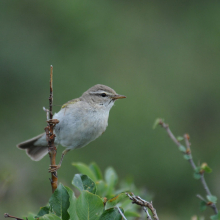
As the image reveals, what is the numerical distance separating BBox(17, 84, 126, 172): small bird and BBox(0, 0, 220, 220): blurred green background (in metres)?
2.07

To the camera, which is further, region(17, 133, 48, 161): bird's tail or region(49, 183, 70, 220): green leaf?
region(17, 133, 48, 161): bird's tail

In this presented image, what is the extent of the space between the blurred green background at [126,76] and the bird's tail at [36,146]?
1.18m

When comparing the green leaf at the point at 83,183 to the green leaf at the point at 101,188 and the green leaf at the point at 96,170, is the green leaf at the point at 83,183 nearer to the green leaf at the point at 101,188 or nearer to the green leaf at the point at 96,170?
the green leaf at the point at 101,188

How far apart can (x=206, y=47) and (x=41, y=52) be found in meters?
5.53

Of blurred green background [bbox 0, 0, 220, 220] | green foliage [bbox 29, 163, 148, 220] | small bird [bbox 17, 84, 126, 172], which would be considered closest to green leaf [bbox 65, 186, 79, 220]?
green foliage [bbox 29, 163, 148, 220]

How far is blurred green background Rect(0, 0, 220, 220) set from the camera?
7.80 meters

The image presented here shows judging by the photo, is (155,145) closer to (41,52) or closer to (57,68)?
(57,68)

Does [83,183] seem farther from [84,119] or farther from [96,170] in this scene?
[84,119]

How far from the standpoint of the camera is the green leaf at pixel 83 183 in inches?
89.6

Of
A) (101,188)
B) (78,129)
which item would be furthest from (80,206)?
(78,129)

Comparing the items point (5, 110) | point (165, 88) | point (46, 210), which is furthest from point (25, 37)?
point (46, 210)

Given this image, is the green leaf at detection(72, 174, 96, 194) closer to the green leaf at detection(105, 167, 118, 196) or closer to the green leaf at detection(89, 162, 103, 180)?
the green leaf at detection(105, 167, 118, 196)

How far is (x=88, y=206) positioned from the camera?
199 cm

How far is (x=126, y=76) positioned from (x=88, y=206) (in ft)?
26.9
